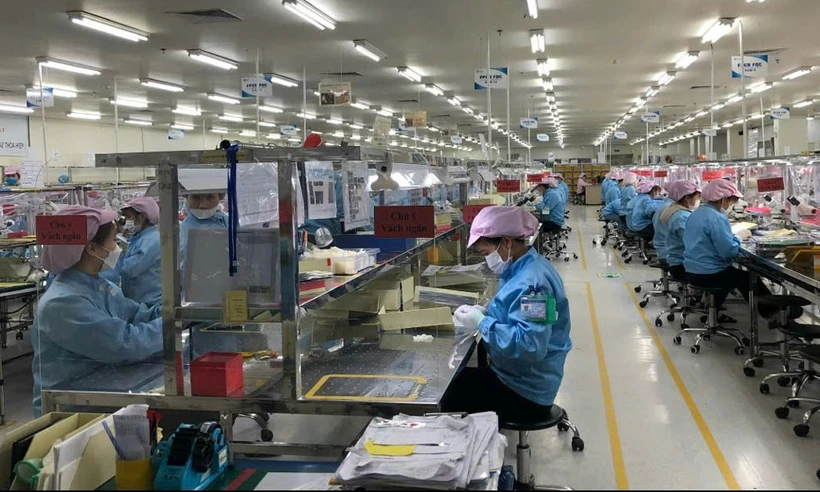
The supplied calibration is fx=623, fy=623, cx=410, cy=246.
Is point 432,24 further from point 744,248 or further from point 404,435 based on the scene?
point 404,435

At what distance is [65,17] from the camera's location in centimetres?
838

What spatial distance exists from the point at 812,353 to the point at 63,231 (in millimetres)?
4121

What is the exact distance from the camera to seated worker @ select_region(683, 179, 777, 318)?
19.0 ft

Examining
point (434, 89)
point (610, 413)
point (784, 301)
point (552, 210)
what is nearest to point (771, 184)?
point (784, 301)

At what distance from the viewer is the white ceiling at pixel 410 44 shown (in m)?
8.46

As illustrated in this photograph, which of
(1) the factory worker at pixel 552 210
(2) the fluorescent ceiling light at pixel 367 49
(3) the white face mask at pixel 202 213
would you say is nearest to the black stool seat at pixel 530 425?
(3) the white face mask at pixel 202 213

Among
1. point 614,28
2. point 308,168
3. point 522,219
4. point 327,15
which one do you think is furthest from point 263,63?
point 522,219

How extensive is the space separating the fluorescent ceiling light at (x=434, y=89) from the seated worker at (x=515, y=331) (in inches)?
497

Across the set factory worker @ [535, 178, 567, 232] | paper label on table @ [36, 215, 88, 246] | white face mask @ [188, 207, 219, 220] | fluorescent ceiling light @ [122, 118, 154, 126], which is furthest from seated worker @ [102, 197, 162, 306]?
fluorescent ceiling light @ [122, 118, 154, 126]

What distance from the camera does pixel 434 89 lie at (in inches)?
618

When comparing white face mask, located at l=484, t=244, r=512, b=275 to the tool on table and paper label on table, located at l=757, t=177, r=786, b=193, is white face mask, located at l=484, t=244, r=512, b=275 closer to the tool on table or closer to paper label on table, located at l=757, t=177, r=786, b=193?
the tool on table

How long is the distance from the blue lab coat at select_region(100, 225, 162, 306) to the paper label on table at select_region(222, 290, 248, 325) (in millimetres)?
1941

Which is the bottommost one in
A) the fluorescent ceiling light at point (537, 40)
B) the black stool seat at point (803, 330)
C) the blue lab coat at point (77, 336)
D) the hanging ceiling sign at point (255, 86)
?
the black stool seat at point (803, 330)

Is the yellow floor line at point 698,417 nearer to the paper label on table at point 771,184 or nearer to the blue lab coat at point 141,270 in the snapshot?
the paper label on table at point 771,184
